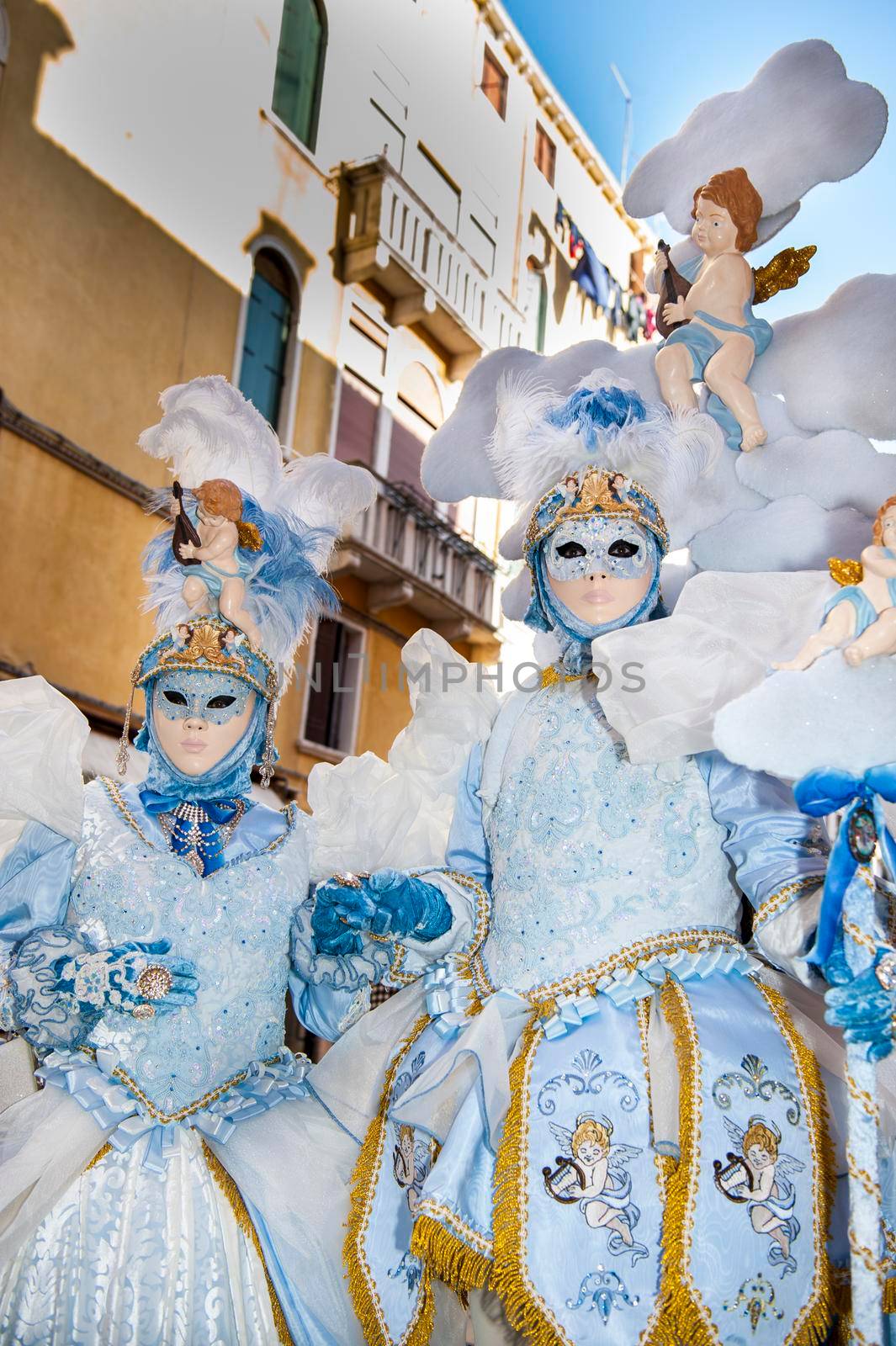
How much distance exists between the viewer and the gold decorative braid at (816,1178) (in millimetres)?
1846

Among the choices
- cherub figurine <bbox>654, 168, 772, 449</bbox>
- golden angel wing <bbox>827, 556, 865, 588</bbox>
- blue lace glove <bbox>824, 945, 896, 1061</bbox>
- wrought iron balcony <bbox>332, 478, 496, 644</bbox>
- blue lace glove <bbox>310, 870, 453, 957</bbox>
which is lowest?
blue lace glove <bbox>824, 945, 896, 1061</bbox>

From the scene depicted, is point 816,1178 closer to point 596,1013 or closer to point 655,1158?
point 655,1158

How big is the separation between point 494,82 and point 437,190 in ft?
2.35

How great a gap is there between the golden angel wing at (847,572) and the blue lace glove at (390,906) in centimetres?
100

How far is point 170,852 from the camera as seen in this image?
2660 millimetres

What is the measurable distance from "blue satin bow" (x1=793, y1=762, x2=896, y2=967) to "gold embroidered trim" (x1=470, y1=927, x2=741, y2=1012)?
14.0 inches

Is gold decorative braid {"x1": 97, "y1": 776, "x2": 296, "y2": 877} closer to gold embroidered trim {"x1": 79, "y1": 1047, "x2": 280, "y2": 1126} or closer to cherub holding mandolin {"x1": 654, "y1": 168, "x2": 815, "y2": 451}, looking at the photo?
gold embroidered trim {"x1": 79, "y1": 1047, "x2": 280, "y2": 1126}

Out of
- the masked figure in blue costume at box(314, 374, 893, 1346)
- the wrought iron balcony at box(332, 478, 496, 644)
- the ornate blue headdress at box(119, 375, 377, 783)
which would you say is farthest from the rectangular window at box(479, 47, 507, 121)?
the masked figure in blue costume at box(314, 374, 893, 1346)

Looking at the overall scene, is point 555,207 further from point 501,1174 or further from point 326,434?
point 501,1174

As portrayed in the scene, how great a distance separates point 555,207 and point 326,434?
2190 millimetres

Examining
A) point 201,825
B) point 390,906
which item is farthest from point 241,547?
point 390,906

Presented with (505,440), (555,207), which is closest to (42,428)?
(555,207)

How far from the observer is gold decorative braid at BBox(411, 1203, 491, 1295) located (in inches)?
75.1

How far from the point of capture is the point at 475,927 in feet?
8.21
